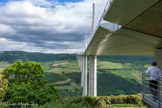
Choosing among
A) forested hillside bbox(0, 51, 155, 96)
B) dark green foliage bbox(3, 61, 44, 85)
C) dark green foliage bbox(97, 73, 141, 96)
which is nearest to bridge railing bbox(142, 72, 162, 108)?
dark green foliage bbox(3, 61, 44, 85)

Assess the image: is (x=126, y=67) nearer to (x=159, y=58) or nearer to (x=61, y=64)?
(x=61, y=64)

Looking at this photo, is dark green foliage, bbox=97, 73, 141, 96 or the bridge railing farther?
A: dark green foliage, bbox=97, 73, 141, 96

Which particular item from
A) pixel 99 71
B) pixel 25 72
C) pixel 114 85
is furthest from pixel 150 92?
pixel 99 71

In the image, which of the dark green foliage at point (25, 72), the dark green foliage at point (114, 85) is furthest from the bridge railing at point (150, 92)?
the dark green foliage at point (114, 85)

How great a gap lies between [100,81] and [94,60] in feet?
128

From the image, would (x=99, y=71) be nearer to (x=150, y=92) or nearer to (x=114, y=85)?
(x=114, y=85)

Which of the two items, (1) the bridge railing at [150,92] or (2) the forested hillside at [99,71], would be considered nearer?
(1) the bridge railing at [150,92]

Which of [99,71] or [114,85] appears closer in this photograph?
[114,85]

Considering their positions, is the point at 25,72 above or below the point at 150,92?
below

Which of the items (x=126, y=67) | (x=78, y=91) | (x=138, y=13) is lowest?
(x=78, y=91)

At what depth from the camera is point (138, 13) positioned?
532 cm

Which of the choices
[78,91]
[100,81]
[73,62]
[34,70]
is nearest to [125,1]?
[34,70]

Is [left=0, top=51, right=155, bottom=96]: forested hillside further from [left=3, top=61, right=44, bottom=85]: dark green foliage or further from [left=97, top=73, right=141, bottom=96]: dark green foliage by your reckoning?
[left=3, top=61, right=44, bottom=85]: dark green foliage

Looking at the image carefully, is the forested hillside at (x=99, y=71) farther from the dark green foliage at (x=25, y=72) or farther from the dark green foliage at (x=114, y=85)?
the dark green foliage at (x=25, y=72)
